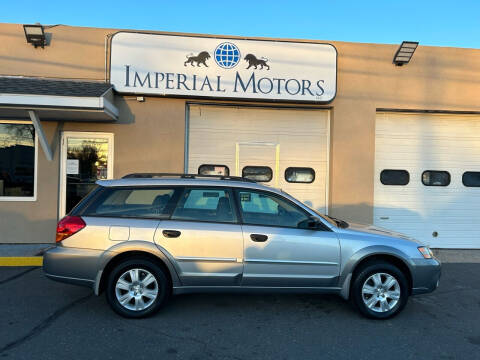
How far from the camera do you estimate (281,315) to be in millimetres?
4535

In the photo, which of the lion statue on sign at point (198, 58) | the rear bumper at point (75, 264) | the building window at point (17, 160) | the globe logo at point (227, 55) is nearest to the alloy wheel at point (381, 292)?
the rear bumper at point (75, 264)

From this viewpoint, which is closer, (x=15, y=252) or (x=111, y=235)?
(x=111, y=235)

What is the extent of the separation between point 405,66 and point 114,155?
702 centimetres

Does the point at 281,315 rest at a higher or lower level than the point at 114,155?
lower

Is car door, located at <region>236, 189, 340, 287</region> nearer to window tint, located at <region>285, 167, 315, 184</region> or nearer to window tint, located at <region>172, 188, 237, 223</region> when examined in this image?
window tint, located at <region>172, 188, 237, 223</region>

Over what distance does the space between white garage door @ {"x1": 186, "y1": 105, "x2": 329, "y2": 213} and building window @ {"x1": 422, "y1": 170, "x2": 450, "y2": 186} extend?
8.00 feet

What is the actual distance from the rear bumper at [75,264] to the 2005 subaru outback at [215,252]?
1 centimetres

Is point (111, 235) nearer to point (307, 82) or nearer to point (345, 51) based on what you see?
point (307, 82)

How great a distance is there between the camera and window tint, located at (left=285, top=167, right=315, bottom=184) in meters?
8.88

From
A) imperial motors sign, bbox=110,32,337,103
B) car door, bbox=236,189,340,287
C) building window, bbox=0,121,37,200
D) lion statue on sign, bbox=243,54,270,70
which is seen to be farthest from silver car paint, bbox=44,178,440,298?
lion statue on sign, bbox=243,54,270,70

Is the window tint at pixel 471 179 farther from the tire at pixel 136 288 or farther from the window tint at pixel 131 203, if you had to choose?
the tire at pixel 136 288

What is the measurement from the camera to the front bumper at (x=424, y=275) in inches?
176

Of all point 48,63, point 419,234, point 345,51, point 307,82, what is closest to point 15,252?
point 48,63

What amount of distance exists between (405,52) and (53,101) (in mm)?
7537
